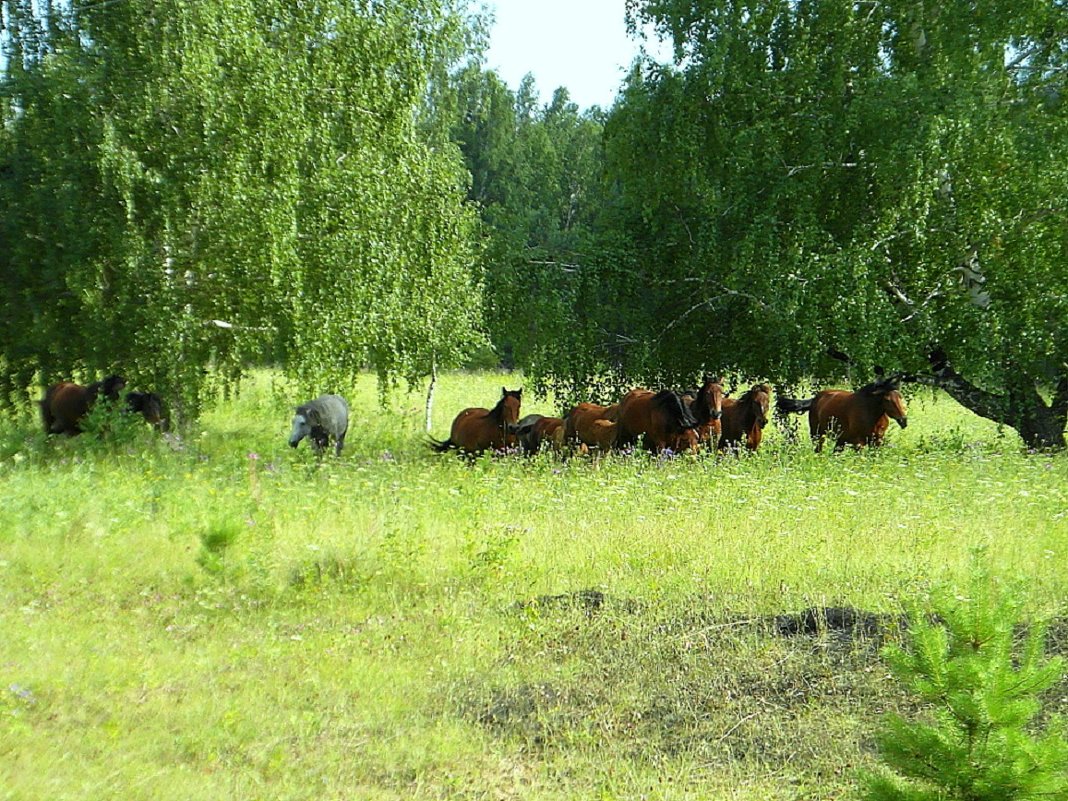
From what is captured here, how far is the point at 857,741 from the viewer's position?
5.50 m

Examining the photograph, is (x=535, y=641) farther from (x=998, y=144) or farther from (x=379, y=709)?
(x=998, y=144)

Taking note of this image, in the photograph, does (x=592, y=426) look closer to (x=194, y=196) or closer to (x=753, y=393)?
(x=753, y=393)

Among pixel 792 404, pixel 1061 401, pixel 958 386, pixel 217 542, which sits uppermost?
pixel 958 386

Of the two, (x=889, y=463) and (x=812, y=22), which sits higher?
(x=812, y=22)

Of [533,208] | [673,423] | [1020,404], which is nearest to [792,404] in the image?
[1020,404]

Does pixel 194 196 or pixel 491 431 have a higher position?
pixel 194 196

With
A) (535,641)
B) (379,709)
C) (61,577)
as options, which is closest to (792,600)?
(535,641)

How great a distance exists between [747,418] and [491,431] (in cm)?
405

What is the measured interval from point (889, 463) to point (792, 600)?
6.10 meters

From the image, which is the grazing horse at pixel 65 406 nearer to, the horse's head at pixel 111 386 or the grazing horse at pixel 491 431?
the horse's head at pixel 111 386

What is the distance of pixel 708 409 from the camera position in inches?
613

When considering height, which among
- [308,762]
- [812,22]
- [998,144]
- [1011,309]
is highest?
[812,22]

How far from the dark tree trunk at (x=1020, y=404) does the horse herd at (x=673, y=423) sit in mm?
1552

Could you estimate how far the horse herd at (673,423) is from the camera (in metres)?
15.6
